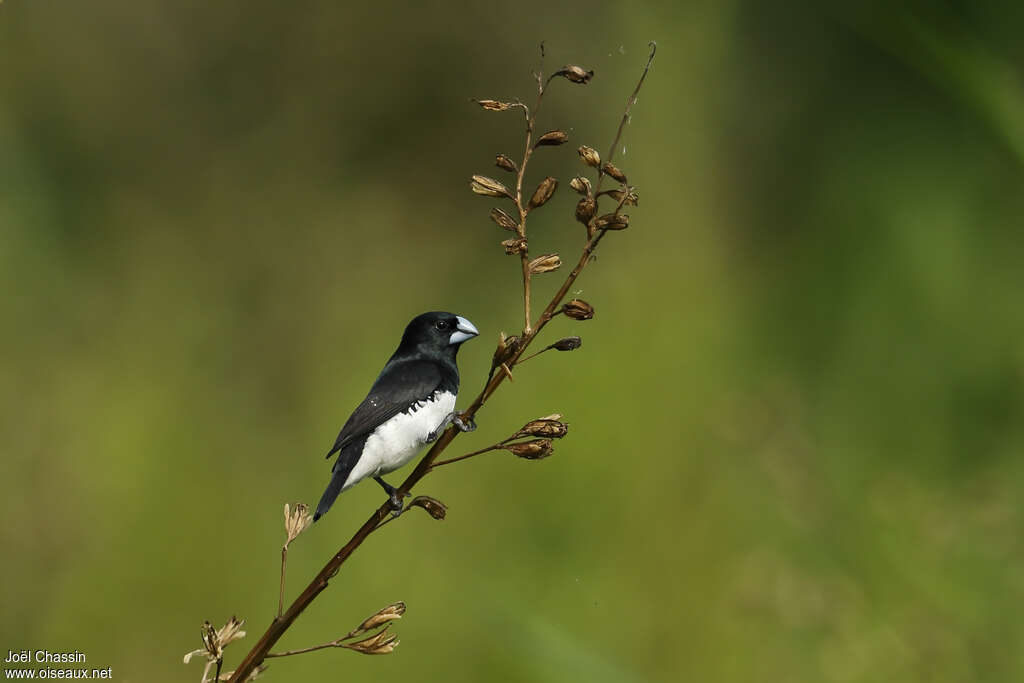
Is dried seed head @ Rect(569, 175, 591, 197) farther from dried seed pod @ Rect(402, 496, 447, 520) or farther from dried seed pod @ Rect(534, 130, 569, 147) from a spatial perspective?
dried seed pod @ Rect(402, 496, 447, 520)

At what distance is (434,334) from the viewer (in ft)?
Result: 7.14

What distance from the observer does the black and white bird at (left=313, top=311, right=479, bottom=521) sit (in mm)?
1711

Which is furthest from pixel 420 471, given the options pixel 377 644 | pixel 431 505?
pixel 377 644

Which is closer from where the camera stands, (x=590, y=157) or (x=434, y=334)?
(x=590, y=157)

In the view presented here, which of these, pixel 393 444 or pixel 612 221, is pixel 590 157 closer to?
pixel 612 221

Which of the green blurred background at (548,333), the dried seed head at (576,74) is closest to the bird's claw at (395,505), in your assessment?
the dried seed head at (576,74)

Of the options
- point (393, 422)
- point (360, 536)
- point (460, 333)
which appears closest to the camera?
point (360, 536)

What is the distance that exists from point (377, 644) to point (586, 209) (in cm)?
51

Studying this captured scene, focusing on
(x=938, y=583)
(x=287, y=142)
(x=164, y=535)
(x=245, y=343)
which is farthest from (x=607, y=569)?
(x=287, y=142)

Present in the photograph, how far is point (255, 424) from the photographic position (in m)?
4.18

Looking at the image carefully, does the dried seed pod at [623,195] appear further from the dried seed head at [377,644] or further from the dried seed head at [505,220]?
the dried seed head at [377,644]

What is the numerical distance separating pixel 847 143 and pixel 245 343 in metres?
2.66

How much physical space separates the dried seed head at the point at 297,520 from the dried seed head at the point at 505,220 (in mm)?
377

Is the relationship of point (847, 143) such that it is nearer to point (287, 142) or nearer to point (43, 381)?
point (287, 142)
